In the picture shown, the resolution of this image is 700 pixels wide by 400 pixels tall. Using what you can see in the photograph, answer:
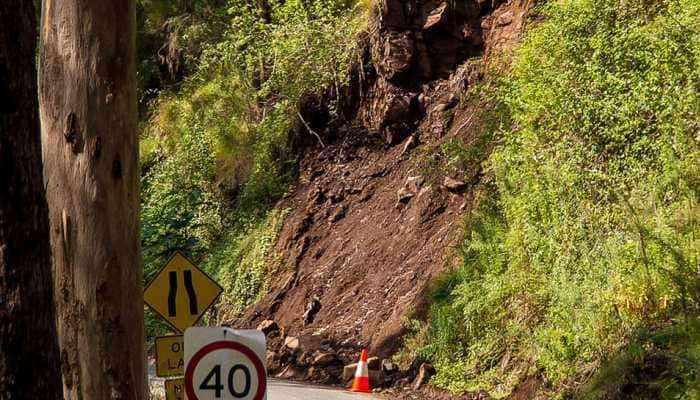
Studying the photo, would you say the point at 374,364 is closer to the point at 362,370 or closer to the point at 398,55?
the point at 362,370

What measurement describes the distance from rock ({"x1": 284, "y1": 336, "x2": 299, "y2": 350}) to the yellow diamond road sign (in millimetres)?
7233

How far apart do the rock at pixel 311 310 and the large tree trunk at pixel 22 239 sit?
1461 centimetres

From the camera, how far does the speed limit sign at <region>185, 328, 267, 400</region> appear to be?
7.68m

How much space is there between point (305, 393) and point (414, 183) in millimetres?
6692

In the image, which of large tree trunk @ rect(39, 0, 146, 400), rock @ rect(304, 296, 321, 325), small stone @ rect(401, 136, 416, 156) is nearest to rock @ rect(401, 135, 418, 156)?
small stone @ rect(401, 136, 416, 156)

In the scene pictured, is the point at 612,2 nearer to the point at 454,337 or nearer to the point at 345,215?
the point at 454,337

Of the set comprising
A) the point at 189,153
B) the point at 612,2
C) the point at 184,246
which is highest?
the point at 612,2

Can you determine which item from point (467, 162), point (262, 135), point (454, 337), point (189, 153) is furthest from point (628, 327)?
point (189, 153)

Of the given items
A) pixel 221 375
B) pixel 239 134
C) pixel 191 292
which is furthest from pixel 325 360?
pixel 221 375

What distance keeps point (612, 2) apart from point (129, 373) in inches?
415

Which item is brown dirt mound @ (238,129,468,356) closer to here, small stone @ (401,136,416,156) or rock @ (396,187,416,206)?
rock @ (396,187,416,206)

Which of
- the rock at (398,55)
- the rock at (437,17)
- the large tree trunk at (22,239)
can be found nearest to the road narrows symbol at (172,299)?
the large tree trunk at (22,239)

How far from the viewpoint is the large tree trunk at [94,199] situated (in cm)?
913

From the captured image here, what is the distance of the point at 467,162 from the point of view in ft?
66.8
